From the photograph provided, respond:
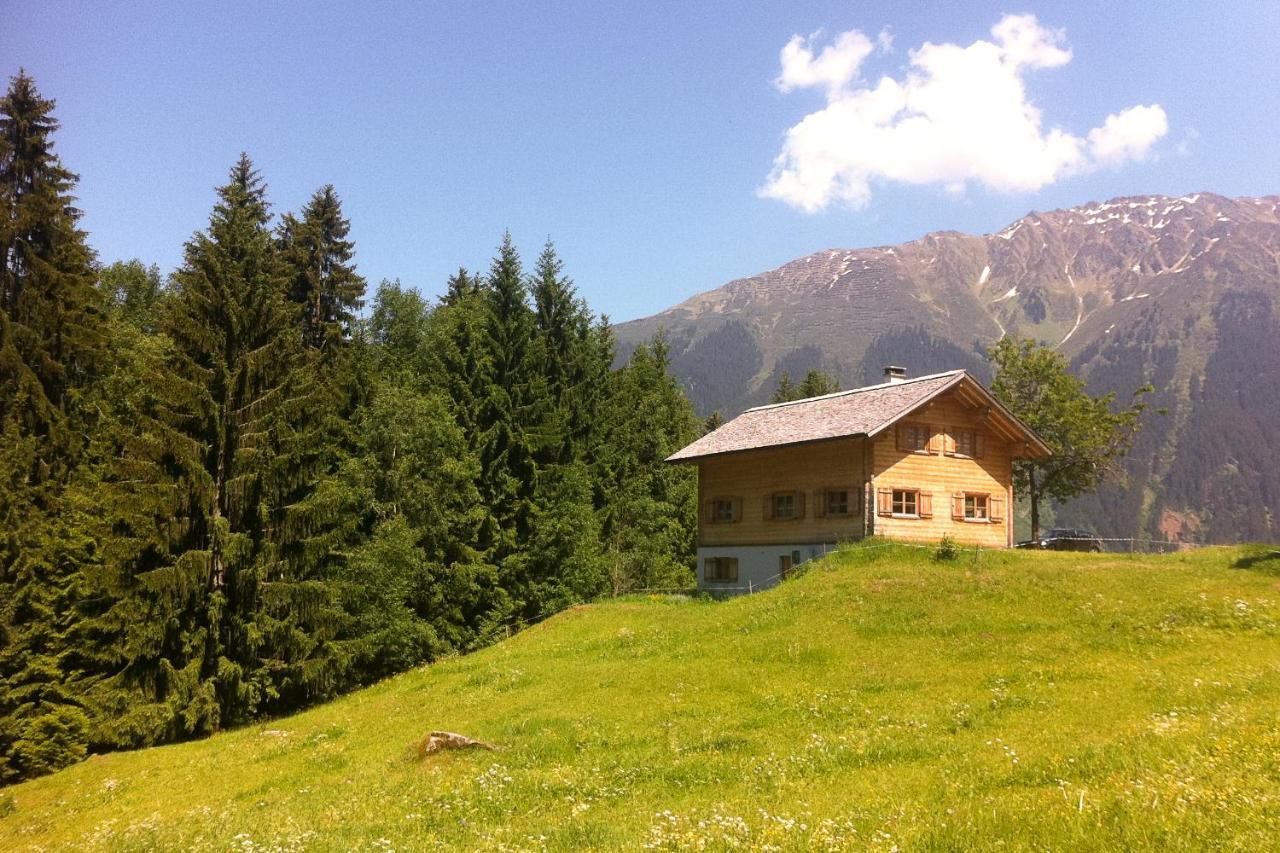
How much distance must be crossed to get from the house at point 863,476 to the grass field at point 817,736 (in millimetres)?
4962

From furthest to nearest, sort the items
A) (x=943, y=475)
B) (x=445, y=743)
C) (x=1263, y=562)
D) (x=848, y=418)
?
(x=943, y=475), (x=848, y=418), (x=1263, y=562), (x=445, y=743)

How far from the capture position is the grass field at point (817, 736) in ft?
32.6

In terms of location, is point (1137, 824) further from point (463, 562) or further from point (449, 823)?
point (463, 562)

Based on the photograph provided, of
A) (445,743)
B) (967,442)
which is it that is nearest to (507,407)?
(967,442)

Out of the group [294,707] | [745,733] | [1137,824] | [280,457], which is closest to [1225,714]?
[1137,824]

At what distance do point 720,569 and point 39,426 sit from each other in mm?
34576

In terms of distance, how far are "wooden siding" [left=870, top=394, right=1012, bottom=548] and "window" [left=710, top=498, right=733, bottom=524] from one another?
376 inches

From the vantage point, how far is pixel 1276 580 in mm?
29297

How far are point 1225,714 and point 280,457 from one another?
33728 millimetres

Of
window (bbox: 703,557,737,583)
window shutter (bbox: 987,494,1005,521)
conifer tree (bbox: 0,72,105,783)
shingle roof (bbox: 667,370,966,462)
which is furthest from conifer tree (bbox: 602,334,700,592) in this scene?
conifer tree (bbox: 0,72,105,783)

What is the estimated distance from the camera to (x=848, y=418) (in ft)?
139

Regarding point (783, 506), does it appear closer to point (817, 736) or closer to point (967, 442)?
point (967, 442)

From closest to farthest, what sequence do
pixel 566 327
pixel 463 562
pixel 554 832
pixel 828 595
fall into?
pixel 554 832 < pixel 828 595 < pixel 463 562 < pixel 566 327

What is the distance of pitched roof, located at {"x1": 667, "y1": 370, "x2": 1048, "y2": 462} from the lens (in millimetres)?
40719
